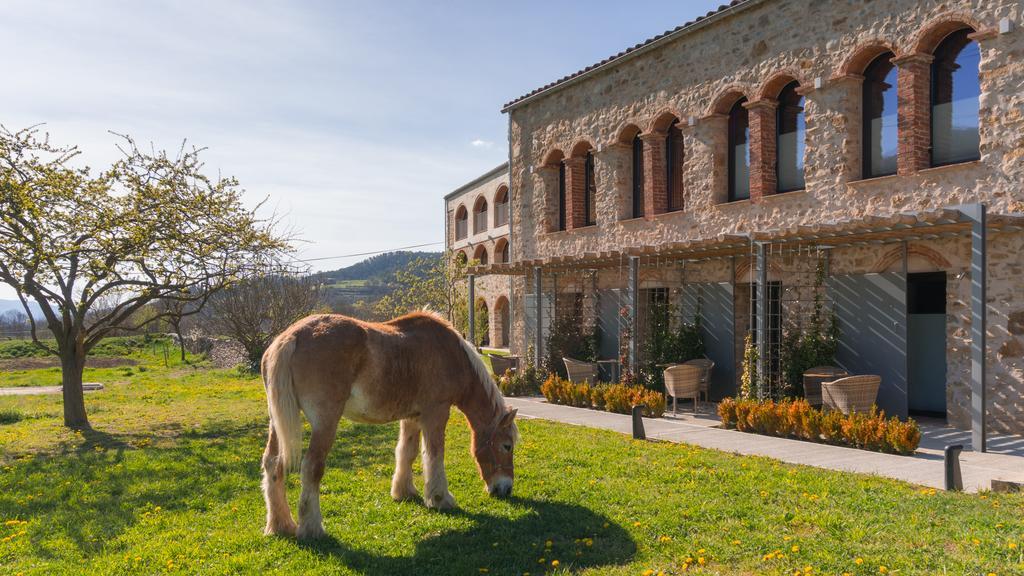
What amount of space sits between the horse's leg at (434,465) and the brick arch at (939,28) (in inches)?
358

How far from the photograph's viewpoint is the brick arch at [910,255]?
32.0ft

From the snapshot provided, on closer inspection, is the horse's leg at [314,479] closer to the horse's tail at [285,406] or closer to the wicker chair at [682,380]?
the horse's tail at [285,406]

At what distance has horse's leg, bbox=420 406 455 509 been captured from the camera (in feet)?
19.1

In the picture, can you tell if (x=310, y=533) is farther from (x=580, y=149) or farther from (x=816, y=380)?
(x=580, y=149)

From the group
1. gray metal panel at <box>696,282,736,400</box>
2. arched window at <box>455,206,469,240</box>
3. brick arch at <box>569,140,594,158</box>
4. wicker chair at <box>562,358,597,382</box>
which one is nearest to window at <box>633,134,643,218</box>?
brick arch at <box>569,140,594,158</box>

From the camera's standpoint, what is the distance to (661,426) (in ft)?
33.5

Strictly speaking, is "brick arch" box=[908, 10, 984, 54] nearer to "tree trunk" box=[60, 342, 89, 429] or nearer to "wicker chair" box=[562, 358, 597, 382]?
"wicker chair" box=[562, 358, 597, 382]

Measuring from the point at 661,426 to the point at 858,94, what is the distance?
632 centimetres

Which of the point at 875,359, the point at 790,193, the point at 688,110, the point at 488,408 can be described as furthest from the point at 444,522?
the point at 688,110

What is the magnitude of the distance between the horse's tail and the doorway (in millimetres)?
9267

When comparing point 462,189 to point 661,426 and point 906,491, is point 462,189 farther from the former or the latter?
point 906,491

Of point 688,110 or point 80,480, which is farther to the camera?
point 688,110

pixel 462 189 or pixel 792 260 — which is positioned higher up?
pixel 462 189

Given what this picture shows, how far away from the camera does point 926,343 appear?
34.9ft
